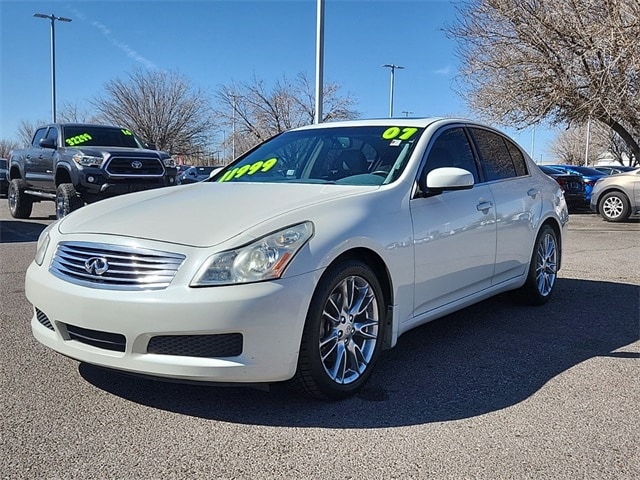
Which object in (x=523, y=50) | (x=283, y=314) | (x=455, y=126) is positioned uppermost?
(x=523, y=50)

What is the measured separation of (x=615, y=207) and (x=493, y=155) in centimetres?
1100

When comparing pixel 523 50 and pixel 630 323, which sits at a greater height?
pixel 523 50

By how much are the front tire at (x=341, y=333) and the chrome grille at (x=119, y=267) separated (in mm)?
734

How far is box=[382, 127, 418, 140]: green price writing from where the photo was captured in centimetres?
441

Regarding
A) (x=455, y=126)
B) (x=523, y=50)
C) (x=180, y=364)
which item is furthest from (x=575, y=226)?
(x=180, y=364)

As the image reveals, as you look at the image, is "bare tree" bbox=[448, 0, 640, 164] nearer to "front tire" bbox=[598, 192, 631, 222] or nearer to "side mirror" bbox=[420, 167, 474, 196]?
"front tire" bbox=[598, 192, 631, 222]

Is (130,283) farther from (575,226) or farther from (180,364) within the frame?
(575,226)

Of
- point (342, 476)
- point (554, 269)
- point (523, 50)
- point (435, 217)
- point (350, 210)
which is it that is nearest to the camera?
point (342, 476)

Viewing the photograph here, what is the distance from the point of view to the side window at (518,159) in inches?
218

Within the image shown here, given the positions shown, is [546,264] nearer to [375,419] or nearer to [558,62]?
[375,419]

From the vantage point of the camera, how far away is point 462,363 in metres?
4.09

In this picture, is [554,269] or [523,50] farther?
[523,50]

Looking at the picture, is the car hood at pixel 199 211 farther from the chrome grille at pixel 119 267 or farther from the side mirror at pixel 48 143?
the side mirror at pixel 48 143

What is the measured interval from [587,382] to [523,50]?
1388cm
